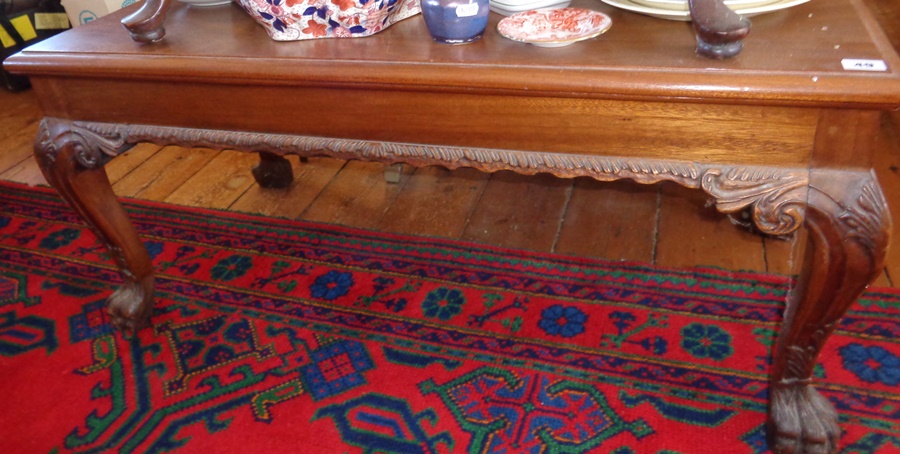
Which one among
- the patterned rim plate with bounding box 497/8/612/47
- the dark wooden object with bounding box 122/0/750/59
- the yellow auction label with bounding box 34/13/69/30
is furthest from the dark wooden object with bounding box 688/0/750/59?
the yellow auction label with bounding box 34/13/69/30

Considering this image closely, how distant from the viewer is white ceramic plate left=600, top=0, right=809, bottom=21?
33.0 inches

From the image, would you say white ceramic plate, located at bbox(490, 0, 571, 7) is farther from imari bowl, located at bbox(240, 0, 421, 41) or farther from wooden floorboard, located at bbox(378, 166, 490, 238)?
wooden floorboard, located at bbox(378, 166, 490, 238)

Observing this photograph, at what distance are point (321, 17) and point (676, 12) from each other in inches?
18.3

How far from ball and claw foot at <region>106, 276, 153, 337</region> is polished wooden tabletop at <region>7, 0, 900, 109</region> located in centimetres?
45

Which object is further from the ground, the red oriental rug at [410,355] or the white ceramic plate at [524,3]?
the white ceramic plate at [524,3]

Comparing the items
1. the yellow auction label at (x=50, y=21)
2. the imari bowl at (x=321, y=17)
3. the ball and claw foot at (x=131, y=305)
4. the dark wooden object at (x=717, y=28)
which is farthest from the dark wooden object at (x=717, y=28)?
the yellow auction label at (x=50, y=21)

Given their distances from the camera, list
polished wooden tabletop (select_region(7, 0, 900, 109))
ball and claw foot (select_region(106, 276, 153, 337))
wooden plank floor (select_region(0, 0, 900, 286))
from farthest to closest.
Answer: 1. wooden plank floor (select_region(0, 0, 900, 286))
2. ball and claw foot (select_region(106, 276, 153, 337))
3. polished wooden tabletop (select_region(7, 0, 900, 109))

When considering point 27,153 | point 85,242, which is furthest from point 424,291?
point 27,153

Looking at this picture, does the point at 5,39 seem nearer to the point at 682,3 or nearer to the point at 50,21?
the point at 50,21

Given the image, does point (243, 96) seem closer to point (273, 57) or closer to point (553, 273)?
point (273, 57)

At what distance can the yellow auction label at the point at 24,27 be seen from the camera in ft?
7.83

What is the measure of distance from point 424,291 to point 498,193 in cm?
43

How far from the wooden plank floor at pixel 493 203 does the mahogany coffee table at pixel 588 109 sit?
1.70 feet

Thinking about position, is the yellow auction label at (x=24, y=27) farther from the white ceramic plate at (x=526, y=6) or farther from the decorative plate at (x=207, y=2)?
the white ceramic plate at (x=526, y=6)
